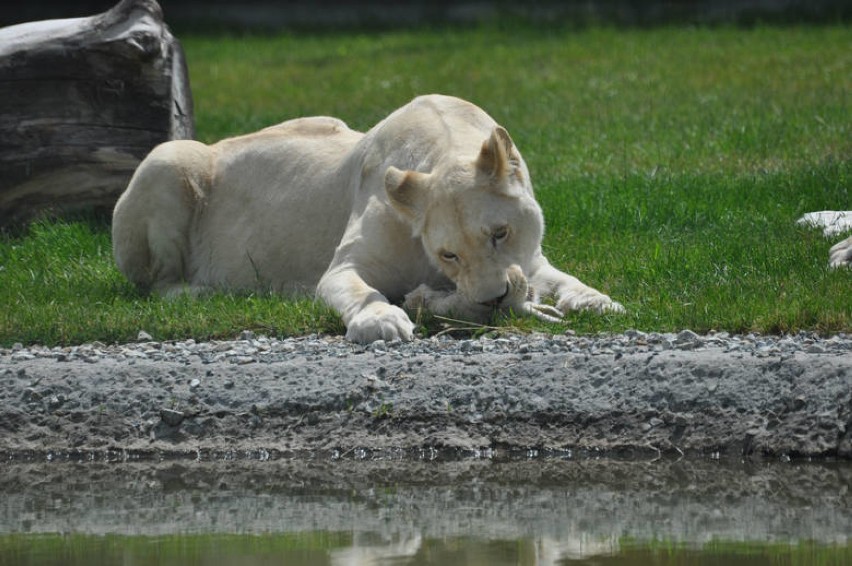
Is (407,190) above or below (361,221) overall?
above

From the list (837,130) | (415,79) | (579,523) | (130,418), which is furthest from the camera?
(415,79)

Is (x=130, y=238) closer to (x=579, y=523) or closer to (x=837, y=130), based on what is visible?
(x=579, y=523)

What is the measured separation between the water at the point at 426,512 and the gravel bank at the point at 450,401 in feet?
0.40

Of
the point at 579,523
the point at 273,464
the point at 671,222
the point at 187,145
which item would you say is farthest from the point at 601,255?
the point at 579,523

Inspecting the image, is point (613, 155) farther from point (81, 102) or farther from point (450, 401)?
point (450, 401)

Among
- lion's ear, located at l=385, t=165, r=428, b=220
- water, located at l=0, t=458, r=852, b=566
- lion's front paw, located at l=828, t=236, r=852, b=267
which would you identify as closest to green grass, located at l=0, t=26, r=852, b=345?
lion's front paw, located at l=828, t=236, r=852, b=267

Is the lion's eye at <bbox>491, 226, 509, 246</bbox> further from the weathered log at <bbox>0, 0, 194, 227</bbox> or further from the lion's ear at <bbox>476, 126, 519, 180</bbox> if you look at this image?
the weathered log at <bbox>0, 0, 194, 227</bbox>

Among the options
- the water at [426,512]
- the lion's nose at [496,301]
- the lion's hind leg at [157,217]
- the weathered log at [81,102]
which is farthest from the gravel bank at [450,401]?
the weathered log at [81,102]

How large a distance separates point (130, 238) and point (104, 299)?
0.57 m

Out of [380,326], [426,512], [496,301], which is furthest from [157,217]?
[426,512]

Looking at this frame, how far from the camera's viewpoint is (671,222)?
9.05 meters

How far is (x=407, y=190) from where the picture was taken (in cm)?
692

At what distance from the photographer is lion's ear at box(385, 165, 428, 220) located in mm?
6879

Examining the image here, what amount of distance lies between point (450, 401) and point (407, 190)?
153cm
